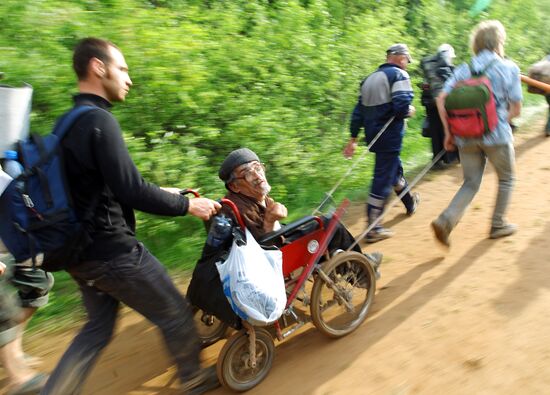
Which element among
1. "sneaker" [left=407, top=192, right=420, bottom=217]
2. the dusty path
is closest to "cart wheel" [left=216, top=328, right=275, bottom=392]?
the dusty path

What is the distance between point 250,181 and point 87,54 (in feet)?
3.94

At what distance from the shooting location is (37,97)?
13.5ft

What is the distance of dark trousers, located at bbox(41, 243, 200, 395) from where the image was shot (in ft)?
8.22

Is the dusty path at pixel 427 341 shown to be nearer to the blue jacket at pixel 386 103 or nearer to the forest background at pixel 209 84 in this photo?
the forest background at pixel 209 84

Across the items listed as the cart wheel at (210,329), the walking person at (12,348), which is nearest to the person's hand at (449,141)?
the cart wheel at (210,329)

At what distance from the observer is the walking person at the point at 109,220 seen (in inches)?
89.4

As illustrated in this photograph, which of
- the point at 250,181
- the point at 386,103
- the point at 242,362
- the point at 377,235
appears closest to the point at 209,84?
the point at 386,103

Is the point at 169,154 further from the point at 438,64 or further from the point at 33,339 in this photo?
the point at 438,64

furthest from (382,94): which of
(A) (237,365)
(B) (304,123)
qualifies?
(A) (237,365)

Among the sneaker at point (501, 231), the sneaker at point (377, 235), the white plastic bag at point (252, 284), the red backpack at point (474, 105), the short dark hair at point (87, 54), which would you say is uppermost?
the short dark hair at point (87, 54)

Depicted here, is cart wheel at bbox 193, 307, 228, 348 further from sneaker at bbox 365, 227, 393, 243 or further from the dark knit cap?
sneaker at bbox 365, 227, 393, 243

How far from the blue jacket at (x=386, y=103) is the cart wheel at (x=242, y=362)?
102 inches

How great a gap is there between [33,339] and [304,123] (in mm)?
4107

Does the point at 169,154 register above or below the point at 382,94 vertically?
below
